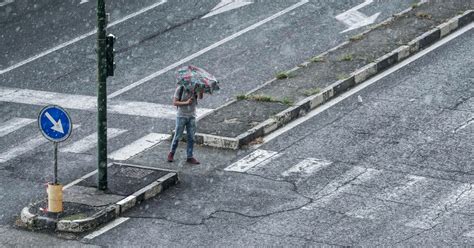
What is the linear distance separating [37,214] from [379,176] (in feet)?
16.4

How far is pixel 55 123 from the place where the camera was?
49.9 feet

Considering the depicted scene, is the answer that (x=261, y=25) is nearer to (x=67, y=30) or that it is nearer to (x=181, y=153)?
(x=67, y=30)

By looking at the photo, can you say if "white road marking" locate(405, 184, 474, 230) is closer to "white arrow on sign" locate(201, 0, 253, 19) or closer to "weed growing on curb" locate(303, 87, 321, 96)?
"weed growing on curb" locate(303, 87, 321, 96)

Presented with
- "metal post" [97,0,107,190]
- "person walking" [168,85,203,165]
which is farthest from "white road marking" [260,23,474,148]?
"metal post" [97,0,107,190]

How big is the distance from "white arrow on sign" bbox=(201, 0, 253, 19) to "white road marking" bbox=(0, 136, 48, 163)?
7.43m

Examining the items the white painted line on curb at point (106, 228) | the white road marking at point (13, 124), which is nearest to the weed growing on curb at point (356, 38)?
the white road marking at point (13, 124)

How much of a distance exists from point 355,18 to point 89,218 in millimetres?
10789

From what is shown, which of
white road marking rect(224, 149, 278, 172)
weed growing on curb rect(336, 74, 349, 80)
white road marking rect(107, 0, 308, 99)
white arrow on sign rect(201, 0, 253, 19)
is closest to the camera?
white road marking rect(224, 149, 278, 172)

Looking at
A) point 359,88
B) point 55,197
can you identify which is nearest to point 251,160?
point 55,197

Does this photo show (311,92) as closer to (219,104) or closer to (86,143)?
(219,104)

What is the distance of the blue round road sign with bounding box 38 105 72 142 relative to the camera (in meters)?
15.1

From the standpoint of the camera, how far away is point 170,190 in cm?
1639

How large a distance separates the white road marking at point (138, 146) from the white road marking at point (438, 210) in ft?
17.0

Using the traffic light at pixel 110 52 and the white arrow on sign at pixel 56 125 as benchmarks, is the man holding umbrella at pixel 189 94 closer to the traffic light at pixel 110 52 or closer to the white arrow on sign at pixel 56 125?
the traffic light at pixel 110 52
